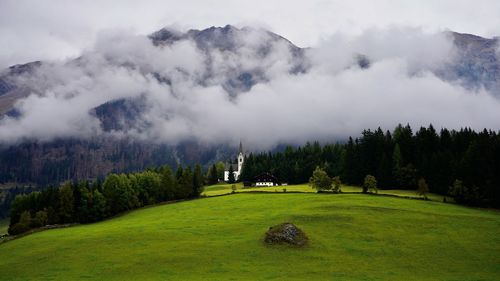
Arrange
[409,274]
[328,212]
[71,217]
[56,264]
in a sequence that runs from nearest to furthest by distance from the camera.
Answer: [409,274], [56,264], [328,212], [71,217]

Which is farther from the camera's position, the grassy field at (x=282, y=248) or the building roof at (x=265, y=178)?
the building roof at (x=265, y=178)

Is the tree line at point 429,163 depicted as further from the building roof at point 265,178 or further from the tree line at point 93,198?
the tree line at point 93,198

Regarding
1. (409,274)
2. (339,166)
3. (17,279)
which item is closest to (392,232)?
(409,274)

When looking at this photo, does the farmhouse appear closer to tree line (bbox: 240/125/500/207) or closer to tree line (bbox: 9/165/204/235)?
tree line (bbox: 240/125/500/207)

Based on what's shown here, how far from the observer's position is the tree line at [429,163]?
3676 inches

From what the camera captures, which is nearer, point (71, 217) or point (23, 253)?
point (23, 253)

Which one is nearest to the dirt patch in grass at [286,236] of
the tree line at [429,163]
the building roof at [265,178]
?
the tree line at [429,163]

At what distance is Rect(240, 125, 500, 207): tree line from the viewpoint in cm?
9338

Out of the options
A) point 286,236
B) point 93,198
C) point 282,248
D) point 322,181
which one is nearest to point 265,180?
point 322,181

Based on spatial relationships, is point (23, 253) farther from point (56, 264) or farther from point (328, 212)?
point (328, 212)

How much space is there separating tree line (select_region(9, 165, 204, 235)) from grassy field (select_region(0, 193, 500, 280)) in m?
16.5

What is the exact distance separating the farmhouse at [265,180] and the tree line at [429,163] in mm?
8847

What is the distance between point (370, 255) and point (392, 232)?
1110cm

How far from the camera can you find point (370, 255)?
53.6m
